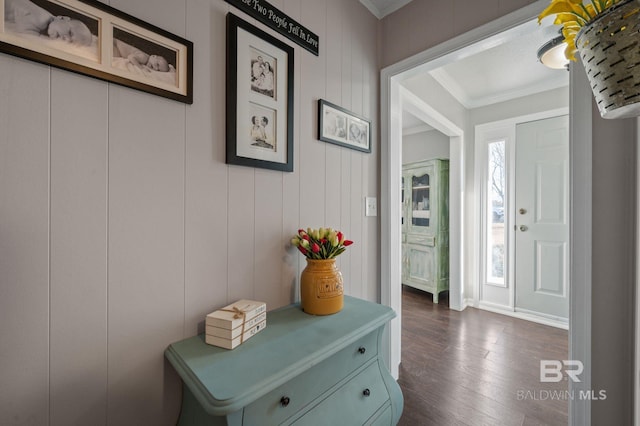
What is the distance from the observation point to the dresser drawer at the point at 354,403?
0.95 metres

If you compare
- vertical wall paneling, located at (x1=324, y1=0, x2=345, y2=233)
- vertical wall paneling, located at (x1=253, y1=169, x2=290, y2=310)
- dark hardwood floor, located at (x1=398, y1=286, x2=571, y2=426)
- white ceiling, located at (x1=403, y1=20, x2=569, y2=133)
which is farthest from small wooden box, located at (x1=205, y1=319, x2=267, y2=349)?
white ceiling, located at (x1=403, y1=20, x2=569, y2=133)

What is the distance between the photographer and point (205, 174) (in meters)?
1.02

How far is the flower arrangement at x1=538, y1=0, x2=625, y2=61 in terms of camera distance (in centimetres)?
42

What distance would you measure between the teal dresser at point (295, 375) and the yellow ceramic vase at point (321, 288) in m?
0.04

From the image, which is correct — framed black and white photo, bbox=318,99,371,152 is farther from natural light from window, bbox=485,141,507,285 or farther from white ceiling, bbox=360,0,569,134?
natural light from window, bbox=485,141,507,285

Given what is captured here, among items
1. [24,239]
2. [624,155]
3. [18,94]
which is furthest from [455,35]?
[24,239]

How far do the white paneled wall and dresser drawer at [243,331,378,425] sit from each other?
14.3 inches

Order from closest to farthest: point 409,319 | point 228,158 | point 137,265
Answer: point 137,265 → point 228,158 → point 409,319

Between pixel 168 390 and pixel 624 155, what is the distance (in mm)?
1946

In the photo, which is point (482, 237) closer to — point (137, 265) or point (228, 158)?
point (228, 158)

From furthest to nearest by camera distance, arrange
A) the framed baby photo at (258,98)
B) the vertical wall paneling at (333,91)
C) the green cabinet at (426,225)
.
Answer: the green cabinet at (426,225) < the vertical wall paneling at (333,91) < the framed baby photo at (258,98)

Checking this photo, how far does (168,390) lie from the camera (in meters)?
0.93

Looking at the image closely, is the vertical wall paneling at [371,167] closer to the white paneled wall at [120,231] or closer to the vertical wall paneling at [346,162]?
the vertical wall paneling at [346,162]
